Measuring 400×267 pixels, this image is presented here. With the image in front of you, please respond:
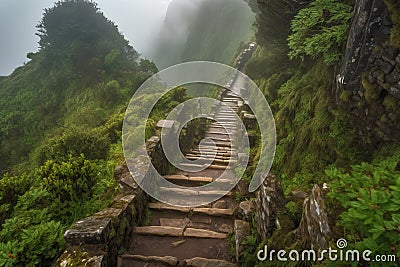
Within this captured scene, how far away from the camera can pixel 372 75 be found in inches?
165

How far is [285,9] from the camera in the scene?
7.73 metres

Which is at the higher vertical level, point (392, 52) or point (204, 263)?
point (392, 52)

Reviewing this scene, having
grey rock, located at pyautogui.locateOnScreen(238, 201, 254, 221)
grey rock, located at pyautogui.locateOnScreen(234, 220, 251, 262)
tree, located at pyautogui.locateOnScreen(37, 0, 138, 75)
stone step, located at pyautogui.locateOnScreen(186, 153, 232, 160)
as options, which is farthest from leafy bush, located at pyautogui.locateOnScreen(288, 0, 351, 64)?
tree, located at pyautogui.locateOnScreen(37, 0, 138, 75)

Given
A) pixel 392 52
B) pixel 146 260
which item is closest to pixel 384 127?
pixel 392 52

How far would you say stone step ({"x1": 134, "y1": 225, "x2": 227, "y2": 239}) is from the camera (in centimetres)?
492

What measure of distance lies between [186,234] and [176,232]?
0.66ft

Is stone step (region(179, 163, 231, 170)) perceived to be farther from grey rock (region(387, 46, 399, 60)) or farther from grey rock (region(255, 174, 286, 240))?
grey rock (region(387, 46, 399, 60))

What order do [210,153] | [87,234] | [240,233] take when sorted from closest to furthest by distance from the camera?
1. [87,234]
2. [240,233]
3. [210,153]

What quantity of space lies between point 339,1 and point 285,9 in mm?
2647

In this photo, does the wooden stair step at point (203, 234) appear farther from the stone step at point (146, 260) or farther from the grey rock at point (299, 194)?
the grey rock at point (299, 194)

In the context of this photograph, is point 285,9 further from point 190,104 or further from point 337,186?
point 337,186

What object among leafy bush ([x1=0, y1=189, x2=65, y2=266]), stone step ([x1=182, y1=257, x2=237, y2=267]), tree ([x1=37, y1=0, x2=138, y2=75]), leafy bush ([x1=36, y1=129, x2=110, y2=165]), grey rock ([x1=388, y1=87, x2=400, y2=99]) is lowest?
stone step ([x1=182, y1=257, x2=237, y2=267])

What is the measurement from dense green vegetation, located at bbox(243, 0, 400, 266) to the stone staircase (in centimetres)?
87

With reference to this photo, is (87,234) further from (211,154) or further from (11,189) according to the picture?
(211,154)
